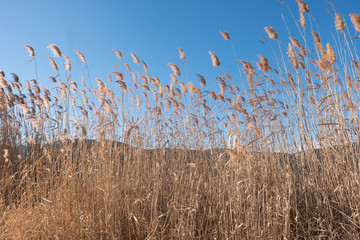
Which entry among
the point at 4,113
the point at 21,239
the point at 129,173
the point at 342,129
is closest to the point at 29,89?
the point at 4,113

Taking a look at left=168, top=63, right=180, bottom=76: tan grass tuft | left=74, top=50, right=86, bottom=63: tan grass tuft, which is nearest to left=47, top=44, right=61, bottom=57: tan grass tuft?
left=74, top=50, right=86, bottom=63: tan grass tuft

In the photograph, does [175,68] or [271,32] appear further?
[175,68]

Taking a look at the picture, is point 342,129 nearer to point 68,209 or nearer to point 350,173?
point 350,173

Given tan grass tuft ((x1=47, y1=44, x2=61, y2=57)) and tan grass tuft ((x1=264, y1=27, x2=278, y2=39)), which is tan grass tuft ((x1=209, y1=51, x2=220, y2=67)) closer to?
tan grass tuft ((x1=264, y1=27, x2=278, y2=39))

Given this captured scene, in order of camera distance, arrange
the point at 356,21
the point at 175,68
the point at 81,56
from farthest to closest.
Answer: the point at 175,68 → the point at 81,56 → the point at 356,21

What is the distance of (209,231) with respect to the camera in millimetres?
2055

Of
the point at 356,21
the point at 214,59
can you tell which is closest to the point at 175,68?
the point at 214,59

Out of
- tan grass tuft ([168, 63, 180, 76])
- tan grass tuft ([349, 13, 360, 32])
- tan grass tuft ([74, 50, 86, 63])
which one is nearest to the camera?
tan grass tuft ([349, 13, 360, 32])

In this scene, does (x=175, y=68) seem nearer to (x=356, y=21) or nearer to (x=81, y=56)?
(x=81, y=56)

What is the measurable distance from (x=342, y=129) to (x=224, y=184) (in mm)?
1048

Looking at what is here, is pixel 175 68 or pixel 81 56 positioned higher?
pixel 81 56

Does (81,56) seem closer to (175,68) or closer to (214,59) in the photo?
(175,68)

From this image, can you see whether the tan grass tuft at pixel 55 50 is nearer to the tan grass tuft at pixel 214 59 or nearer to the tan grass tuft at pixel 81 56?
the tan grass tuft at pixel 81 56

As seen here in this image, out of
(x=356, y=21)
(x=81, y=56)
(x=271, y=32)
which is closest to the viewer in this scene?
(x=356, y=21)
